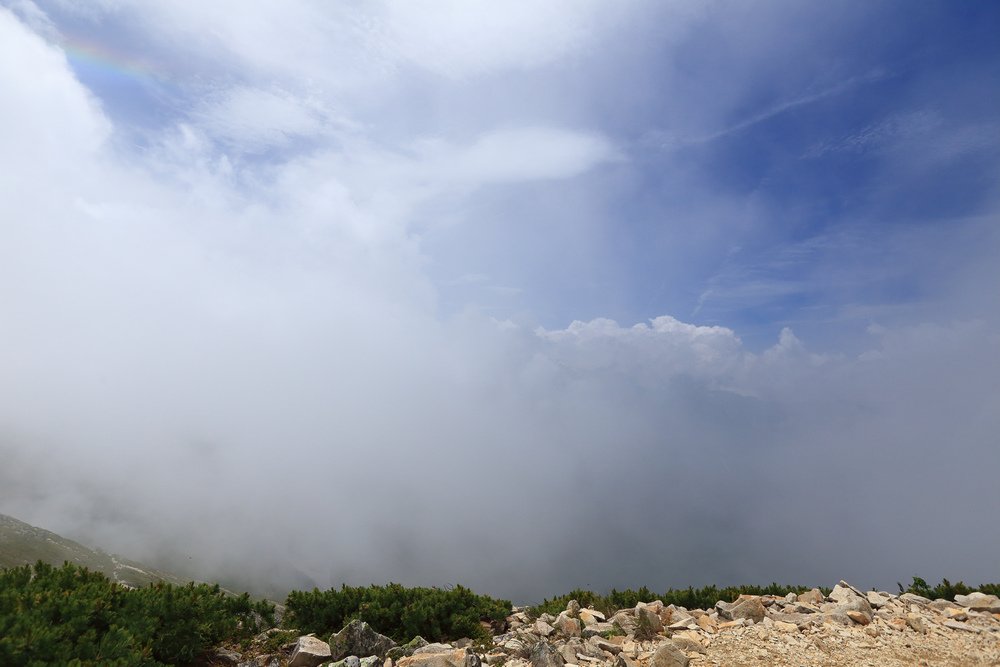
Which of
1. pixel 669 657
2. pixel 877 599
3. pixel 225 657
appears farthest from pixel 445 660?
pixel 877 599

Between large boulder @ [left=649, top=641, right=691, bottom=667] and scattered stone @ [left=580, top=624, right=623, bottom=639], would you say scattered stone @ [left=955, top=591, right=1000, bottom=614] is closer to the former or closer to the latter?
scattered stone @ [left=580, top=624, right=623, bottom=639]

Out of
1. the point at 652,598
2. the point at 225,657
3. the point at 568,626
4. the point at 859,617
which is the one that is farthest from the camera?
the point at 652,598

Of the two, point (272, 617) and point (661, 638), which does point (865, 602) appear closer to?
point (661, 638)

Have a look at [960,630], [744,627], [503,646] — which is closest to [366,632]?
[503,646]

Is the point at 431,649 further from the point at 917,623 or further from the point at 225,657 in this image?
the point at 917,623

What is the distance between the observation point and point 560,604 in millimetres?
17641

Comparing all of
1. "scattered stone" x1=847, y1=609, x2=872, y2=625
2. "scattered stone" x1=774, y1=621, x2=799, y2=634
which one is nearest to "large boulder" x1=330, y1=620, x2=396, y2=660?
"scattered stone" x1=774, y1=621, x2=799, y2=634

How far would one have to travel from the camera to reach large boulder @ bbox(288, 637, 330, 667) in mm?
12141

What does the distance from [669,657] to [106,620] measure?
1149 centimetres

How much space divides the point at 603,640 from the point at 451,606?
4.97m

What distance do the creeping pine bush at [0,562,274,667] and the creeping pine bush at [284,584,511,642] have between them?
1.36 m

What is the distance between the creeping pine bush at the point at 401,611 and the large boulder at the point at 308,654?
76.8 inches

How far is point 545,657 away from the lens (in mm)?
10750

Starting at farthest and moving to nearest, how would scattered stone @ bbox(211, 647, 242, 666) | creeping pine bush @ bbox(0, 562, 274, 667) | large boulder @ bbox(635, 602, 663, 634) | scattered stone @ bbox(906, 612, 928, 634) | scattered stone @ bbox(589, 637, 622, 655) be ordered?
1. scattered stone @ bbox(906, 612, 928, 634)
2. large boulder @ bbox(635, 602, 663, 634)
3. scattered stone @ bbox(211, 647, 242, 666)
4. scattered stone @ bbox(589, 637, 622, 655)
5. creeping pine bush @ bbox(0, 562, 274, 667)
